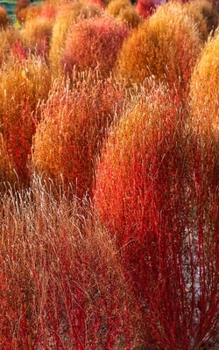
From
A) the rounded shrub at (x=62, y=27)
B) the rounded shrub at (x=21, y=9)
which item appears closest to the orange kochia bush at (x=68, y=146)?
the rounded shrub at (x=62, y=27)

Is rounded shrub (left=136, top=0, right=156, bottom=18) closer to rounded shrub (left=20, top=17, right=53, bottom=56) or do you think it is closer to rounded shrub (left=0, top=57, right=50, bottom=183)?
rounded shrub (left=20, top=17, right=53, bottom=56)

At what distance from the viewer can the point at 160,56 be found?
11305 mm

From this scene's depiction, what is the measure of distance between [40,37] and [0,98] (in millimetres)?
11267

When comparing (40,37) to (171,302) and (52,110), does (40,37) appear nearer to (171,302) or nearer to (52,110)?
(52,110)

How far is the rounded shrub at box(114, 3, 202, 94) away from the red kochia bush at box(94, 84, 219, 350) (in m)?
5.45

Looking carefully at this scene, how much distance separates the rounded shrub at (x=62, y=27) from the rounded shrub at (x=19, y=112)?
4277mm

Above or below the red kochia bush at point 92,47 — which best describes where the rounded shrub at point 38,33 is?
below

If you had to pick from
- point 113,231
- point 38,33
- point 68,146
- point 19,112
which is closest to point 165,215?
point 113,231

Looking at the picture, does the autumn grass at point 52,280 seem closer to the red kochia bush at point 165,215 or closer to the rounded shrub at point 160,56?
the red kochia bush at point 165,215

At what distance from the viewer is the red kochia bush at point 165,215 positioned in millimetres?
4977

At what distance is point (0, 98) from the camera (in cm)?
850

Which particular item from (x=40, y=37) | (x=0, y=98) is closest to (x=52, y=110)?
(x=0, y=98)

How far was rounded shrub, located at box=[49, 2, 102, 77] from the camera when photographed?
15.0 m

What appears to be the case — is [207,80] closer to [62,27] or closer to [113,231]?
[113,231]
